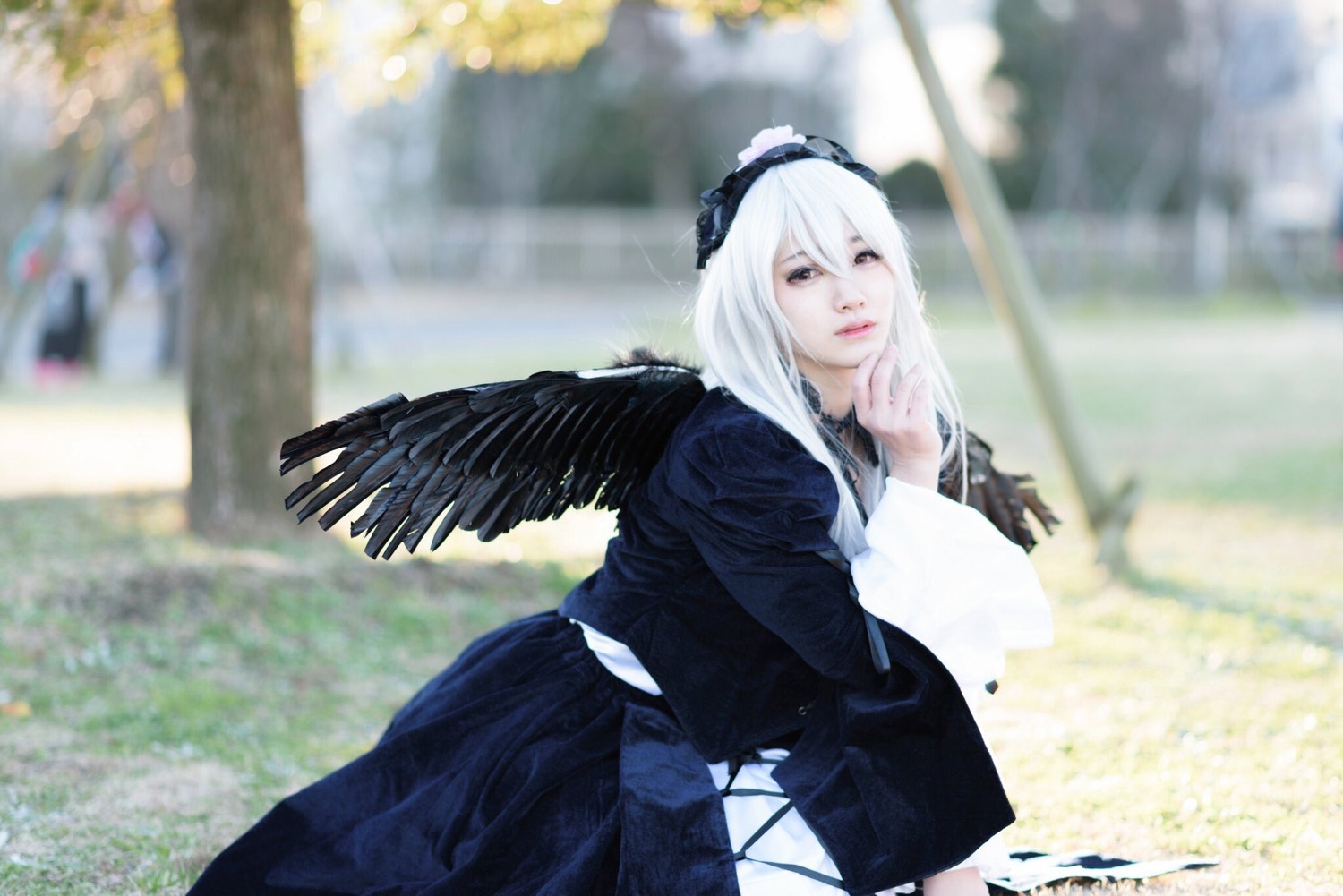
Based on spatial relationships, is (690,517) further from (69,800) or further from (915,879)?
(69,800)

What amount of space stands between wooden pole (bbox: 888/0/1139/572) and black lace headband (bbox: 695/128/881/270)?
2.90 metres

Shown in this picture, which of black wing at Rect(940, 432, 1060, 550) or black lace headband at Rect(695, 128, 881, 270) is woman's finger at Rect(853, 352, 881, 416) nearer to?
black lace headband at Rect(695, 128, 881, 270)

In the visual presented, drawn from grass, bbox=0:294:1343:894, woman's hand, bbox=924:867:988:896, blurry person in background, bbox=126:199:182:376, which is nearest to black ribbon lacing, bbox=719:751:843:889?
woman's hand, bbox=924:867:988:896

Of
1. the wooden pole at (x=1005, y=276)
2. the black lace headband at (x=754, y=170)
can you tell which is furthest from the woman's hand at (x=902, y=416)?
the wooden pole at (x=1005, y=276)

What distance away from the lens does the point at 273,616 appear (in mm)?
4844

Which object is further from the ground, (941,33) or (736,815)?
(941,33)

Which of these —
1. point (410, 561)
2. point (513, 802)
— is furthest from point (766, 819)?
point (410, 561)

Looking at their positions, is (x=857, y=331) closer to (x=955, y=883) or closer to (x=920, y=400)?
(x=920, y=400)

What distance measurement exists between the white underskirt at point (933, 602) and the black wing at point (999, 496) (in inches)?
23.1

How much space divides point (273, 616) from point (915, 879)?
3238 millimetres

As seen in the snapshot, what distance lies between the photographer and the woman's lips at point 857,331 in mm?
2387

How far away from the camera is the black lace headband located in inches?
97.1

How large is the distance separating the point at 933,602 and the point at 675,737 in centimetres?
56

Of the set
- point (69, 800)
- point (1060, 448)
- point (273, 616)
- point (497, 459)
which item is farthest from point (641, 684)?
point (1060, 448)
